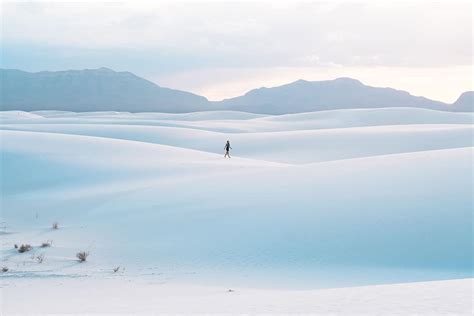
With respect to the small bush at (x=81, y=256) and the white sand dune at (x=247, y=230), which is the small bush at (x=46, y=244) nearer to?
the white sand dune at (x=247, y=230)

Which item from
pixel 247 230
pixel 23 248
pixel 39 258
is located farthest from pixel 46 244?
pixel 247 230

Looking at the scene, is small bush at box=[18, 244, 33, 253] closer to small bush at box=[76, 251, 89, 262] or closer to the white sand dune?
the white sand dune

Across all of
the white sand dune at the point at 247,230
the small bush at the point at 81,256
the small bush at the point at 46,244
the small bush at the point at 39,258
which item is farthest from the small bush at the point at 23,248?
the small bush at the point at 81,256

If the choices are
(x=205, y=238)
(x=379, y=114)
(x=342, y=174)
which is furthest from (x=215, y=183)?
(x=379, y=114)

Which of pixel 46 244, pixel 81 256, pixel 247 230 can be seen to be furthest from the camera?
pixel 247 230

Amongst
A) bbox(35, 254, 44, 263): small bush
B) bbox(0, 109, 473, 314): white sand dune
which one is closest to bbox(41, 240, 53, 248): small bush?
bbox(0, 109, 473, 314): white sand dune

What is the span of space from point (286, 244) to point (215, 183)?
5316 millimetres

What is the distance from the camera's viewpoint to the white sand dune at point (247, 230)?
346 inches

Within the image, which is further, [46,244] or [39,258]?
[46,244]

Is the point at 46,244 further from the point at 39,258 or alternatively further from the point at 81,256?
the point at 81,256

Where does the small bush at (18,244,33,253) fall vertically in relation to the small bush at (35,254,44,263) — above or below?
above

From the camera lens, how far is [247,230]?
12062mm

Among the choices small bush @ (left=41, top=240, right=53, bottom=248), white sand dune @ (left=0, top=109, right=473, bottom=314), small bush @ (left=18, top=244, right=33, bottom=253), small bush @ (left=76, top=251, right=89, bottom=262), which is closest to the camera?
white sand dune @ (left=0, top=109, right=473, bottom=314)

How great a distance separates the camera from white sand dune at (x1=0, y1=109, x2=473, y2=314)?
8.80m
